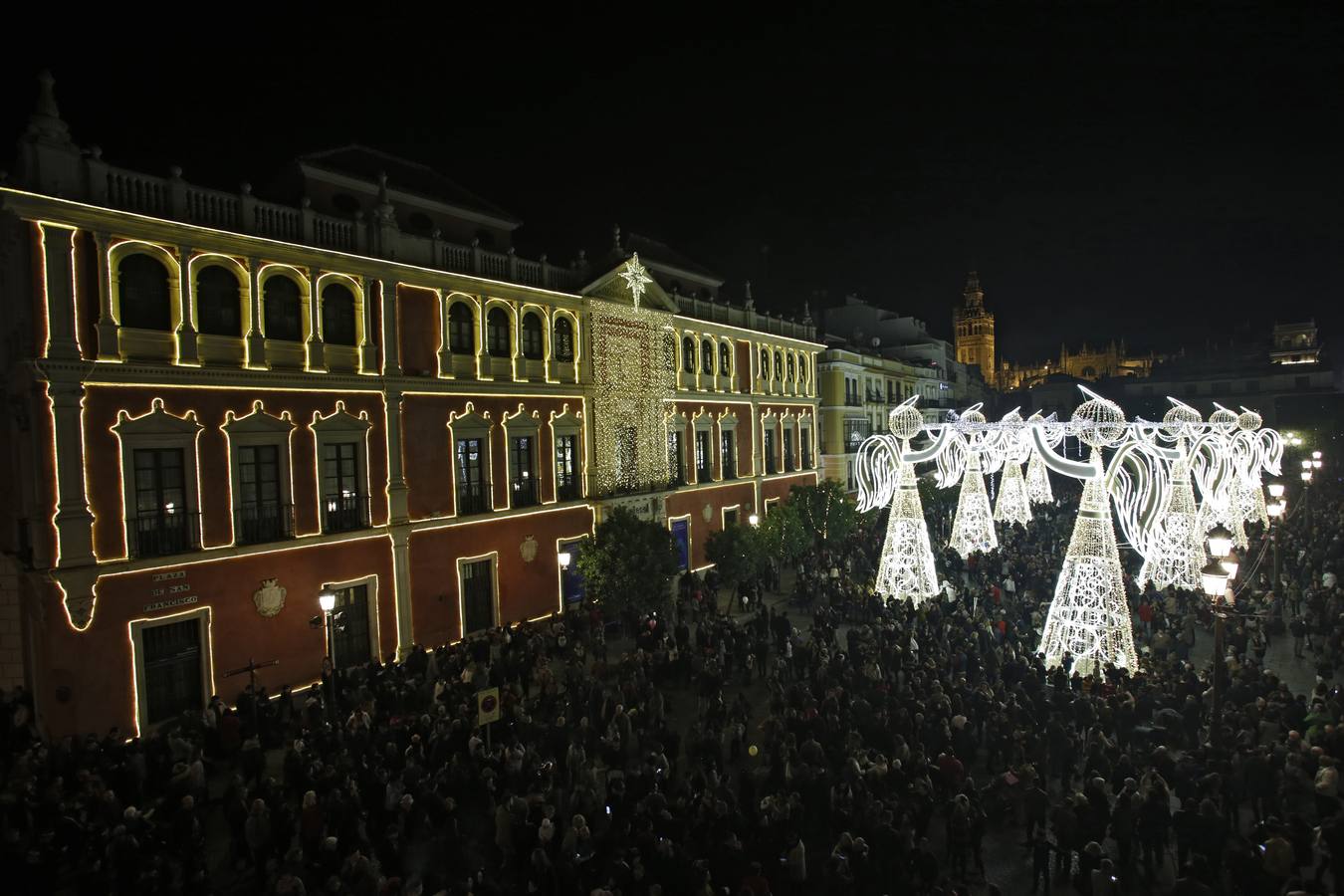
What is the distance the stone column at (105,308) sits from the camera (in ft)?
48.8

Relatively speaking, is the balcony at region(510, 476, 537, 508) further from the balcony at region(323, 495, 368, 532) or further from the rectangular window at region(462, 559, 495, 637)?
the balcony at region(323, 495, 368, 532)

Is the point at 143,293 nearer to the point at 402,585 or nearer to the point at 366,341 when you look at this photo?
the point at 366,341

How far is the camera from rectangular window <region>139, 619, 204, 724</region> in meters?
15.5

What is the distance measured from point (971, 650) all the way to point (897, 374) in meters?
39.9

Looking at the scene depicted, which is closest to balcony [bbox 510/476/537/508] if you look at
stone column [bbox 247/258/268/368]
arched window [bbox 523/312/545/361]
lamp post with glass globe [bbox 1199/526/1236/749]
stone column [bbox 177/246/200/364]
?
arched window [bbox 523/312/545/361]

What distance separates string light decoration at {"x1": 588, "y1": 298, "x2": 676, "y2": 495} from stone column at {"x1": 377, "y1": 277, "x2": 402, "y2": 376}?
25.4ft

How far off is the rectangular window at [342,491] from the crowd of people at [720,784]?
13.7 ft

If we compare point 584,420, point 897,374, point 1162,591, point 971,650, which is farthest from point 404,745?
point 897,374

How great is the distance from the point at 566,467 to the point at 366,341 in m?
8.37

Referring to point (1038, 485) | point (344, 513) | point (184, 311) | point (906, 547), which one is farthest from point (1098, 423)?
point (1038, 485)

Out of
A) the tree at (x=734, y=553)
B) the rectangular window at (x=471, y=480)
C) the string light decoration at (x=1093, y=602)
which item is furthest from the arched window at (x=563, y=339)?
the string light decoration at (x=1093, y=602)

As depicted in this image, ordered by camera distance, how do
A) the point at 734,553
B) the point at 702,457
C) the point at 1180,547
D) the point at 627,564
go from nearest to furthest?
the point at 627,564
the point at 1180,547
the point at 734,553
the point at 702,457

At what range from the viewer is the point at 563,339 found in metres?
25.7

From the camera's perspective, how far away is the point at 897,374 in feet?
177
